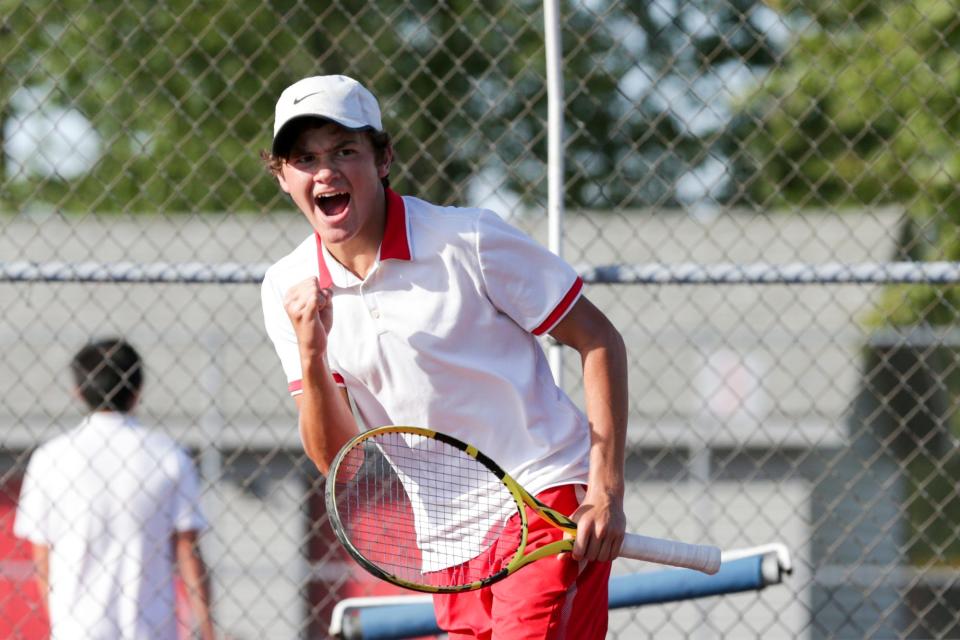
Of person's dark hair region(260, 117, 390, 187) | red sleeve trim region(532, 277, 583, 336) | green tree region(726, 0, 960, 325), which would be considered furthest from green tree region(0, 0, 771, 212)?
red sleeve trim region(532, 277, 583, 336)

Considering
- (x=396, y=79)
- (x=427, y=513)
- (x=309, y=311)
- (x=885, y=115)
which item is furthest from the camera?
(x=396, y=79)

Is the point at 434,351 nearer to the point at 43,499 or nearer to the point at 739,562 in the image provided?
the point at 739,562

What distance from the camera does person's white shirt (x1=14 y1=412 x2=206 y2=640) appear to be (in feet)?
14.5

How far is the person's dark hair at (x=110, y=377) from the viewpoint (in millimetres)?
4488

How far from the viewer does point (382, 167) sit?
2865mm

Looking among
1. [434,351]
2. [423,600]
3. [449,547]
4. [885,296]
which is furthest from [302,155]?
[885,296]

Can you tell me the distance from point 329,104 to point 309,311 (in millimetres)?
440

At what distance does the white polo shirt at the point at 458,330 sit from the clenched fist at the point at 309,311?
20 centimetres

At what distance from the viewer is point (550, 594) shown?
278cm

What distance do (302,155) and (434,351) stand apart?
49 centimetres

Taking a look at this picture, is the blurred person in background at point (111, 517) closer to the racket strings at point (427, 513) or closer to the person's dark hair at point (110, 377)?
the person's dark hair at point (110, 377)

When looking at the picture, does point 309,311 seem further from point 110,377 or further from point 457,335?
point 110,377

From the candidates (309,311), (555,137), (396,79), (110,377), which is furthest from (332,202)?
(396,79)

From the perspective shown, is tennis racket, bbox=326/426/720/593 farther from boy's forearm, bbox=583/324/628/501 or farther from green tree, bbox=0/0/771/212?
green tree, bbox=0/0/771/212
